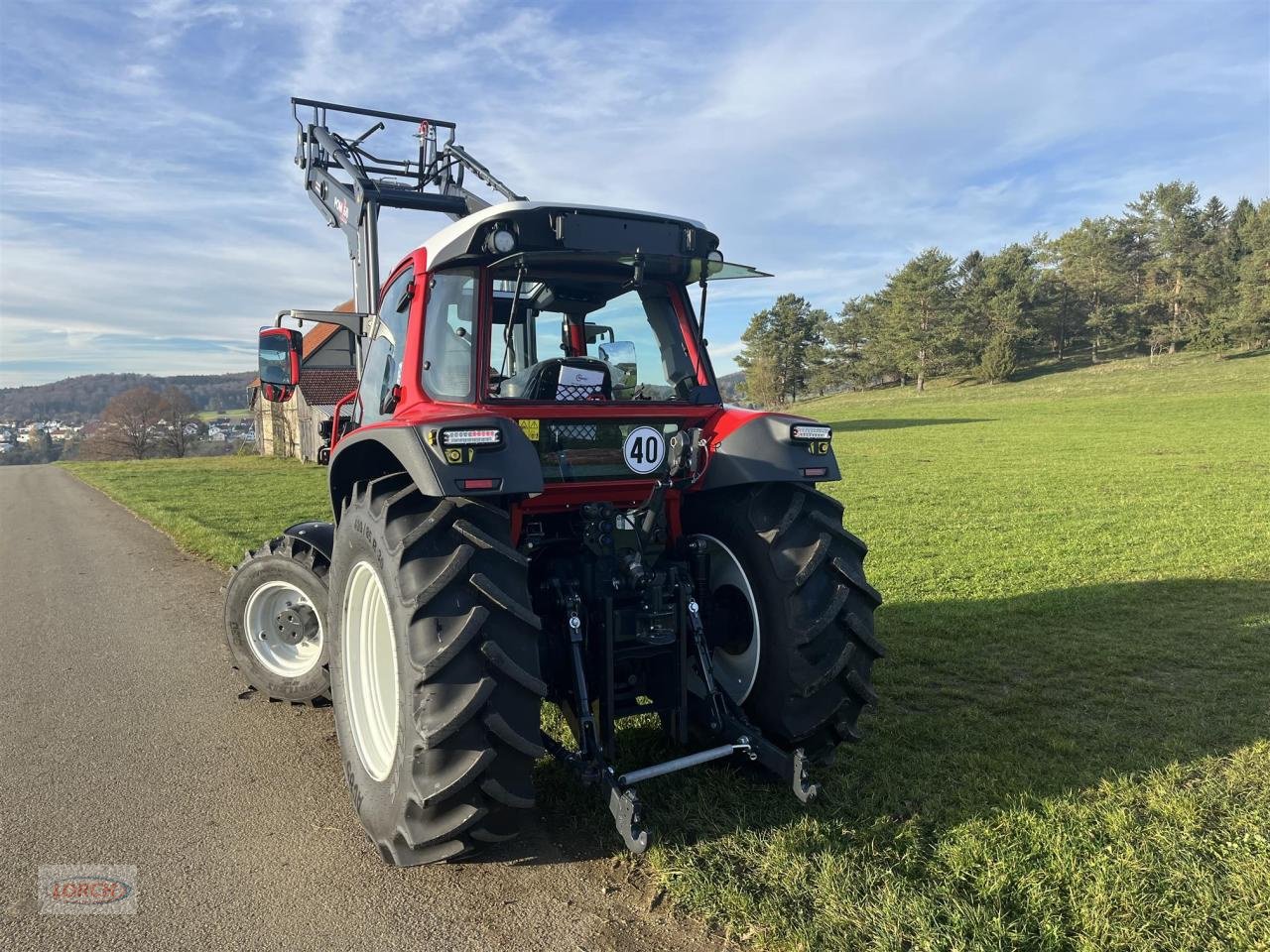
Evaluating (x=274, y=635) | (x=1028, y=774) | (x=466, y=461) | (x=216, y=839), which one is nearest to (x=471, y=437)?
(x=466, y=461)

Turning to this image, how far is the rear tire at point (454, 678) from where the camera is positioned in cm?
284

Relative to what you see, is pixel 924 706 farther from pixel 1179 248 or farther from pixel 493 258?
pixel 1179 248

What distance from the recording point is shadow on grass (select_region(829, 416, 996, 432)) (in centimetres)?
3525

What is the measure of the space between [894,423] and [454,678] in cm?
3679

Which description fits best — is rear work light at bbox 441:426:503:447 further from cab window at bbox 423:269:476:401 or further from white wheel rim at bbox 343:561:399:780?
white wheel rim at bbox 343:561:399:780

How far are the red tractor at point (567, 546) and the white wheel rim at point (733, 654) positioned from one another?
1 centimetres

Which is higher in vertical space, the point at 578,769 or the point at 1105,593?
the point at 578,769

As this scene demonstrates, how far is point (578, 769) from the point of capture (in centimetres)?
305

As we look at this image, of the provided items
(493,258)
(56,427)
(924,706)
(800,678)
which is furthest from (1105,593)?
(56,427)

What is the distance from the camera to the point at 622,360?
4.11 m

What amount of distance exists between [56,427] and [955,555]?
96.7 metres

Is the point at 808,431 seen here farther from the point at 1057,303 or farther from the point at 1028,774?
the point at 1057,303

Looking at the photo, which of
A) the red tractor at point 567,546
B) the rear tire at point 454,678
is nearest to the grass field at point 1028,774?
the red tractor at point 567,546
